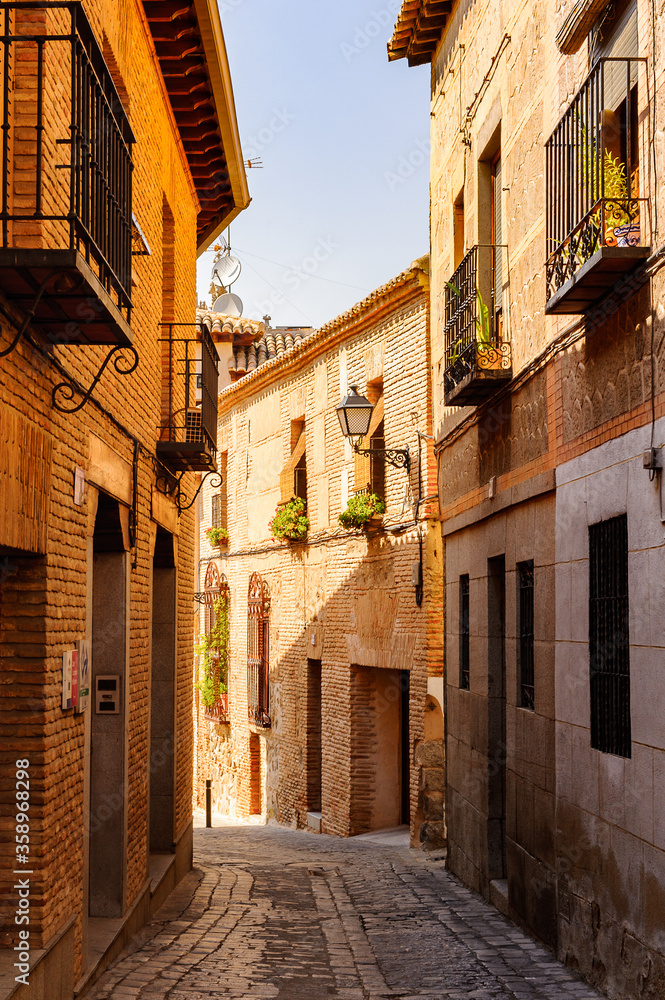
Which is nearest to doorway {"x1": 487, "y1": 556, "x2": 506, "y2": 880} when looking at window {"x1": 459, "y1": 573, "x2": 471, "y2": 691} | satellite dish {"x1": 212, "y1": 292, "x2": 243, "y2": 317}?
window {"x1": 459, "y1": 573, "x2": 471, "y2": 691}

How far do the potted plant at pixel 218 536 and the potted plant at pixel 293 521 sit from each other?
15.1ft

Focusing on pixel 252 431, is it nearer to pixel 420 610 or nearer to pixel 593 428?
pixel 420 610

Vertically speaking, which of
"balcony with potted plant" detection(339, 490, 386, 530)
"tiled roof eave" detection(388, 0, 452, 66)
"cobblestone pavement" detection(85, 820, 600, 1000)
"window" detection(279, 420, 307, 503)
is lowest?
"cobblestone pavement" detection(85, 820, 600, 1000)

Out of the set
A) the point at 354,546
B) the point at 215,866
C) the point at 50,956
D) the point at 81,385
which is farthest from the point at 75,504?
the point at 354,546

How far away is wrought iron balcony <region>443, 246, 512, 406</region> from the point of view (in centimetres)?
952

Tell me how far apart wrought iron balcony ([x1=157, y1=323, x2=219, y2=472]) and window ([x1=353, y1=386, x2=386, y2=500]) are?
13.7ft

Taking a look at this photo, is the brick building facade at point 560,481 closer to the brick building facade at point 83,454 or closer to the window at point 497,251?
the window at point 497,251

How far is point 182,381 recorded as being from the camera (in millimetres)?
11914

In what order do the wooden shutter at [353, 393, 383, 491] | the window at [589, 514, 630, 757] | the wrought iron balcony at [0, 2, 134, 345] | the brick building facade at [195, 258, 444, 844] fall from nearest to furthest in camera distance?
1. the wrought iron balcony at [0, 2, 134, 345]
2. the window at [589, 514, 630, 757]
3. the brick building facade at [195, 258, 444, 844]
4. the wooden shutter at [353, 393, 383, 491]

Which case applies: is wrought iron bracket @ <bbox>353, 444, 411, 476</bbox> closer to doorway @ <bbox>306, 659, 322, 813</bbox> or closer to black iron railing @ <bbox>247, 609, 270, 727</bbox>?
doorway @ <bbox>306, 659, 322, 813</bbox>

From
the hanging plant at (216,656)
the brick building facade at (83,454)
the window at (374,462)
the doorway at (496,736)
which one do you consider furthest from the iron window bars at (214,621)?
the doorway at (496,736)

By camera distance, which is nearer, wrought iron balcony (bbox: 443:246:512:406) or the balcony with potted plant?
wrought iron balcony (bbox: 443:246:512:406)

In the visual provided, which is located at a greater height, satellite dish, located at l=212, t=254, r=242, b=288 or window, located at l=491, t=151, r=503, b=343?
satellite dish, located at l=212, t=254, r=242, b=288

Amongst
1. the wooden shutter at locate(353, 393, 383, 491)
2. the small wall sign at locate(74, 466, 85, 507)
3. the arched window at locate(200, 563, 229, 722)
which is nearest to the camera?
the small wall sign at locate(74, 466, 85, 507)
